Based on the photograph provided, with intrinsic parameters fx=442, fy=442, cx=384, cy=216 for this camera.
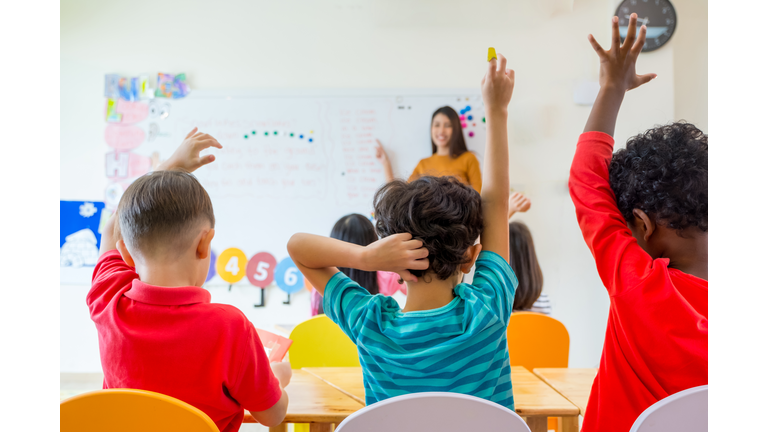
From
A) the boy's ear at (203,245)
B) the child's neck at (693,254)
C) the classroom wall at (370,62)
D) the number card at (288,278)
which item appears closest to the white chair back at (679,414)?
the child's neck at (693,254)

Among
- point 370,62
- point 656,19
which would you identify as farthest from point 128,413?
point 656,19

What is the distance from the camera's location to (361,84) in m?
2.77

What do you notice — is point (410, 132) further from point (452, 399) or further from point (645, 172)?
point (452, 399)

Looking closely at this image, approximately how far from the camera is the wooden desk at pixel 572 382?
1.09 metres

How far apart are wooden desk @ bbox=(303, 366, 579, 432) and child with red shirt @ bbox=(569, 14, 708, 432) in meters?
0.14

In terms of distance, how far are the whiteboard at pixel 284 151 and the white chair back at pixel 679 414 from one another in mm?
2187

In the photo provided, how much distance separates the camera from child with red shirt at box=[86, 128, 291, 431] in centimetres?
77

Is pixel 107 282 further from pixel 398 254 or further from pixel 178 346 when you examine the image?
pixel 398 254

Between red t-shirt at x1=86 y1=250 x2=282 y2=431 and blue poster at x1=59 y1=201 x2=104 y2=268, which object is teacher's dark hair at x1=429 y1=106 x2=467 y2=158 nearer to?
red t-shirt at x1=86 y1=250 x2=282 y2=431

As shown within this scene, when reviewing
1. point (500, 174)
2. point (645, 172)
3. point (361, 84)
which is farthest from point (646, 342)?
point (361, 84)

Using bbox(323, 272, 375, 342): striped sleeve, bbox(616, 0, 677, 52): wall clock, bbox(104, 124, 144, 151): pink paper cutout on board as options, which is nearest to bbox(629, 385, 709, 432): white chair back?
bbox(323, 272, 375, 342): striped sleeve

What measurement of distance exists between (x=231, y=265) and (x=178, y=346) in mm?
2097
